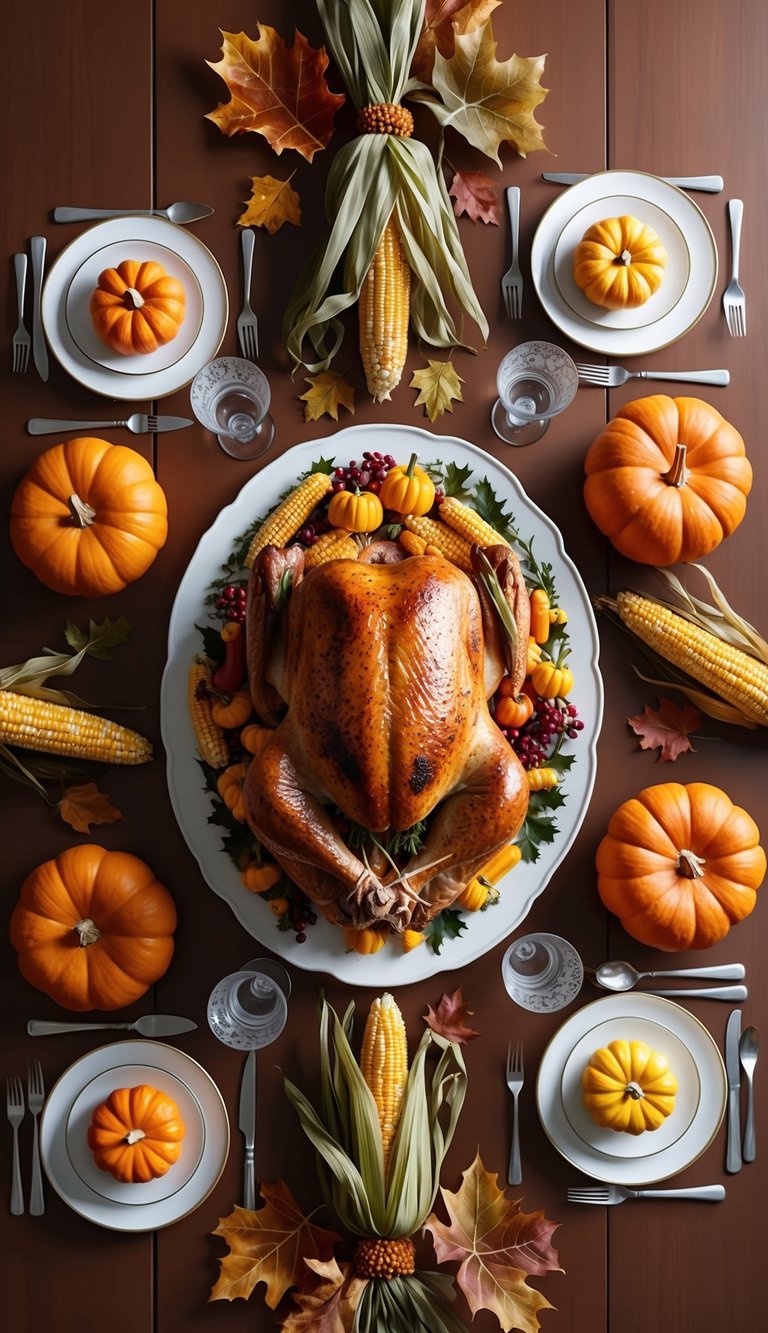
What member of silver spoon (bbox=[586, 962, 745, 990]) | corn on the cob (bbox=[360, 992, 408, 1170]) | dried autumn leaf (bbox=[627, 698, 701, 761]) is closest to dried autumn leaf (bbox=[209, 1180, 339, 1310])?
corn on the cob (bbox=[360, 992, 408, 1170])

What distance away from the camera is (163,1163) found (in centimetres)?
306

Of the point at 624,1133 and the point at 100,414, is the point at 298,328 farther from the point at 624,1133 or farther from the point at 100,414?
the point at 624,1133

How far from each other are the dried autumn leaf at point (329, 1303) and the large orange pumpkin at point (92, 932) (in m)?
0.90

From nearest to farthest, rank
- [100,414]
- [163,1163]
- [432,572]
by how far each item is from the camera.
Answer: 1. [432,572]
2. [163,1163]
3. [100,414]

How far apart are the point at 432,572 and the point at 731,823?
1.13 m

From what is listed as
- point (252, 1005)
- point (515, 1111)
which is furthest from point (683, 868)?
point (252, 1005)

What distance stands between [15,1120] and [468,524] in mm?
2130

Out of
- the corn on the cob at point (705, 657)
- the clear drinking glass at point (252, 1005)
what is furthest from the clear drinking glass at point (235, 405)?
the clear drinking glass at point (252, 1005)

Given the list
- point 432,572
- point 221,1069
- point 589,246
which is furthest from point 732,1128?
point 589,246

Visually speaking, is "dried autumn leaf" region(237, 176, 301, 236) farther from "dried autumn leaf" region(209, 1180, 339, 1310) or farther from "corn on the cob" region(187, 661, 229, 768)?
"dried autumn leaf" region(209, 1180, 339, 1310)

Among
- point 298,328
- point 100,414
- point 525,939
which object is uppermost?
point 298,328

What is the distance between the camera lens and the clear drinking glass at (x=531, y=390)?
3225 millimetres

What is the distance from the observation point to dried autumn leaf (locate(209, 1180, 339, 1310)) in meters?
3.06

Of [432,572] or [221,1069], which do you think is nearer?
[432,572]
